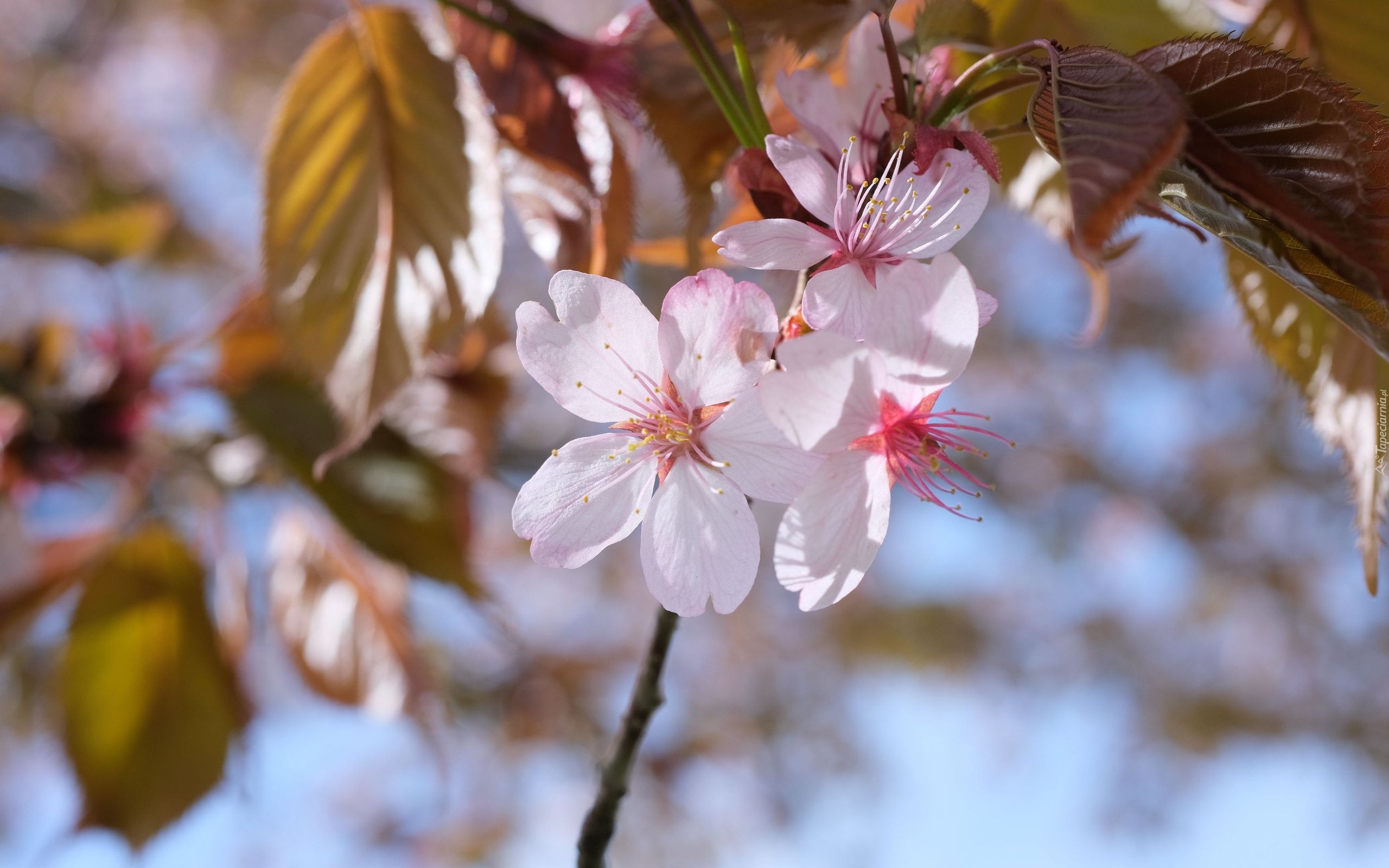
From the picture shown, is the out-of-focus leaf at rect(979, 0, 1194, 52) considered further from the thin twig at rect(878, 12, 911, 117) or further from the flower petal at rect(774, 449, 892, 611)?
the flower petal at rect(774, 449, 892, 611)

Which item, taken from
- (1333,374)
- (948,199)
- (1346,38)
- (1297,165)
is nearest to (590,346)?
(948,199)

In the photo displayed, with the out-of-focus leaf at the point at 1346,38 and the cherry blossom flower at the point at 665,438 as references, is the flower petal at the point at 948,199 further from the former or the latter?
the out-of-focus leaf at the point at 1346,38

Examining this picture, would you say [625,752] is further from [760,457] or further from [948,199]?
[948,199]

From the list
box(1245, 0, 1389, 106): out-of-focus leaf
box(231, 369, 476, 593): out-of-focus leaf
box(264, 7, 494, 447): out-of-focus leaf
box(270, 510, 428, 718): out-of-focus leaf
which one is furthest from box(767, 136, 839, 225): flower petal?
box(270, 510, 428, 718): out-of-focus leaf

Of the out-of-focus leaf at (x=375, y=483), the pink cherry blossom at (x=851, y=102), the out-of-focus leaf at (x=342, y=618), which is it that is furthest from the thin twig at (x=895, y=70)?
the out-of-focus leaf at (x=342, y=618)

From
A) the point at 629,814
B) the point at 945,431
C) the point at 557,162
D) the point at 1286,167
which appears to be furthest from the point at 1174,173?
the point at 629,814

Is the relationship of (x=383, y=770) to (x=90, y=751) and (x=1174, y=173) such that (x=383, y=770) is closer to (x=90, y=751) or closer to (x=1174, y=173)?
(x=90, y=751)

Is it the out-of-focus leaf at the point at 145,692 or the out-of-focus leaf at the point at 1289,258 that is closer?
the out-of-focus leaf at the point at 1289,258
